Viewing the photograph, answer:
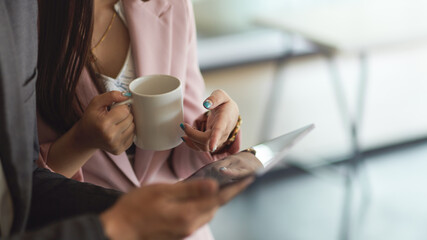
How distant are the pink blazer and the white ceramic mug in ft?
0.41

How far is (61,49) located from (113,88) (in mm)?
133

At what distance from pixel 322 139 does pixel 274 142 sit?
165 cm

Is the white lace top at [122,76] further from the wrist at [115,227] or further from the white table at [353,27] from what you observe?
the white table at [353,27]

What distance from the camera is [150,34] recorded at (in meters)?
0.93

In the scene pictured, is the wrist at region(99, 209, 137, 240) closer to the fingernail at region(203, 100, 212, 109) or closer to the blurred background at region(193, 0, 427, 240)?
the fingernail at region(203, 100, 212, 109)

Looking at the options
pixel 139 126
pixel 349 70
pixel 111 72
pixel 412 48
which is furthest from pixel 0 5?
pixel 412 48

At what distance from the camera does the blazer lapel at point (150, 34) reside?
920 millimetres

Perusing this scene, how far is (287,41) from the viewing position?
10.2 ft

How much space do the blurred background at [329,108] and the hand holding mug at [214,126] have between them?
100 centimetres

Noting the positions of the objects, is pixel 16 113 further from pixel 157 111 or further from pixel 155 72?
pixel 155 72

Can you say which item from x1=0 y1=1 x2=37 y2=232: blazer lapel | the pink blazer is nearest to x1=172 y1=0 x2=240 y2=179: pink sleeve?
the pink blazer

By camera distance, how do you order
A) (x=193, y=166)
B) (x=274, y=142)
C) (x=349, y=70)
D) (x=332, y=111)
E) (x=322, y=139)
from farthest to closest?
(x=349, y=70) → (x=332, y=111) → (x=322, y=139) → (x=193, y=166) → (x=274, y=142)

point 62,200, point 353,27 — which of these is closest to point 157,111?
point 62,200

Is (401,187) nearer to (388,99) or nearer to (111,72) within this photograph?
(388,99)
